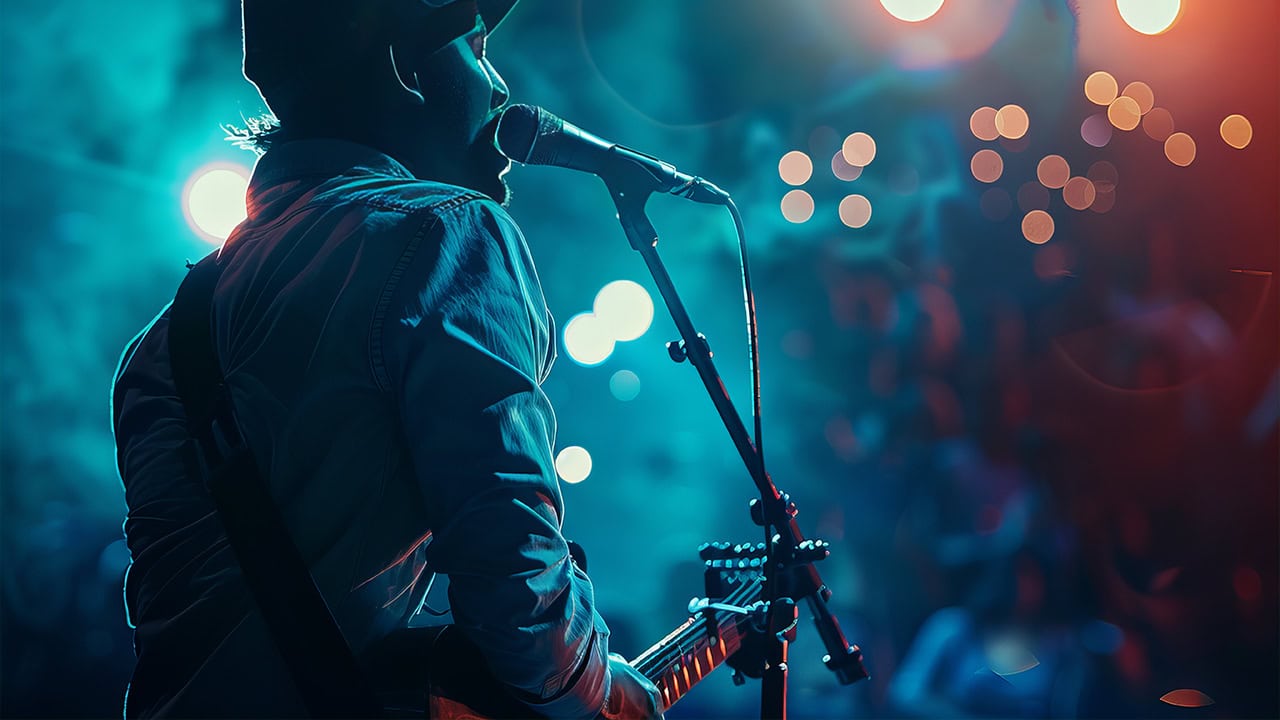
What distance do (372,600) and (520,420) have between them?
0.95 ft

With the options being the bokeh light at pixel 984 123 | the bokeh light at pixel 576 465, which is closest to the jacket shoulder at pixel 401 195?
the bokeh light at pixel 576 465

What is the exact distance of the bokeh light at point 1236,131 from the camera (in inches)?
131

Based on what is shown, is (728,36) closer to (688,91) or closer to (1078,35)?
(688,91)

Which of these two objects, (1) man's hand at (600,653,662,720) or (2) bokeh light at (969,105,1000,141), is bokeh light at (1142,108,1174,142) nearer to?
(2) bokeh light at (969,105,1000,141)

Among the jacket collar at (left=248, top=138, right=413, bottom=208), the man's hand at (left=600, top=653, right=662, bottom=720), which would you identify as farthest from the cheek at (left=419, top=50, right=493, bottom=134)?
the man's hand at (left=600, top=653, right=662, bottom=720)

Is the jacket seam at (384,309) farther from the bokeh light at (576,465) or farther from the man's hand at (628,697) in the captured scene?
the bokeh light at (576,465)

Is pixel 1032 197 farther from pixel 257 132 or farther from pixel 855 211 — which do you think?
pixel 257 132

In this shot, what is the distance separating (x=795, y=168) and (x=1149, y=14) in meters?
1.61

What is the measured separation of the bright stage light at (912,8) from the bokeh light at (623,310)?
1797 mm

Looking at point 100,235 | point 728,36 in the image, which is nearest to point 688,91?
point 728,36

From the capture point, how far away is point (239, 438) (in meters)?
0.80

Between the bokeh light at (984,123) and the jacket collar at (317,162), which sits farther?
the bokeh light at (984,123)

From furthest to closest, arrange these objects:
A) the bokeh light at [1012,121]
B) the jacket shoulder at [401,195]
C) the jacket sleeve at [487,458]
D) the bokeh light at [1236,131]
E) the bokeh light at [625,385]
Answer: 1. the bokeh light at [625,385]
2. the bokeh light at [1012,121]
3. the bokeh light at [1236,131]
4. the jacket shoulder at [401,195]
5. the jacket sleeve at [487,458]

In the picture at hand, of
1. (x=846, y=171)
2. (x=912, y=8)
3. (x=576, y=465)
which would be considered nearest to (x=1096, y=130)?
(x=912, y=8)
